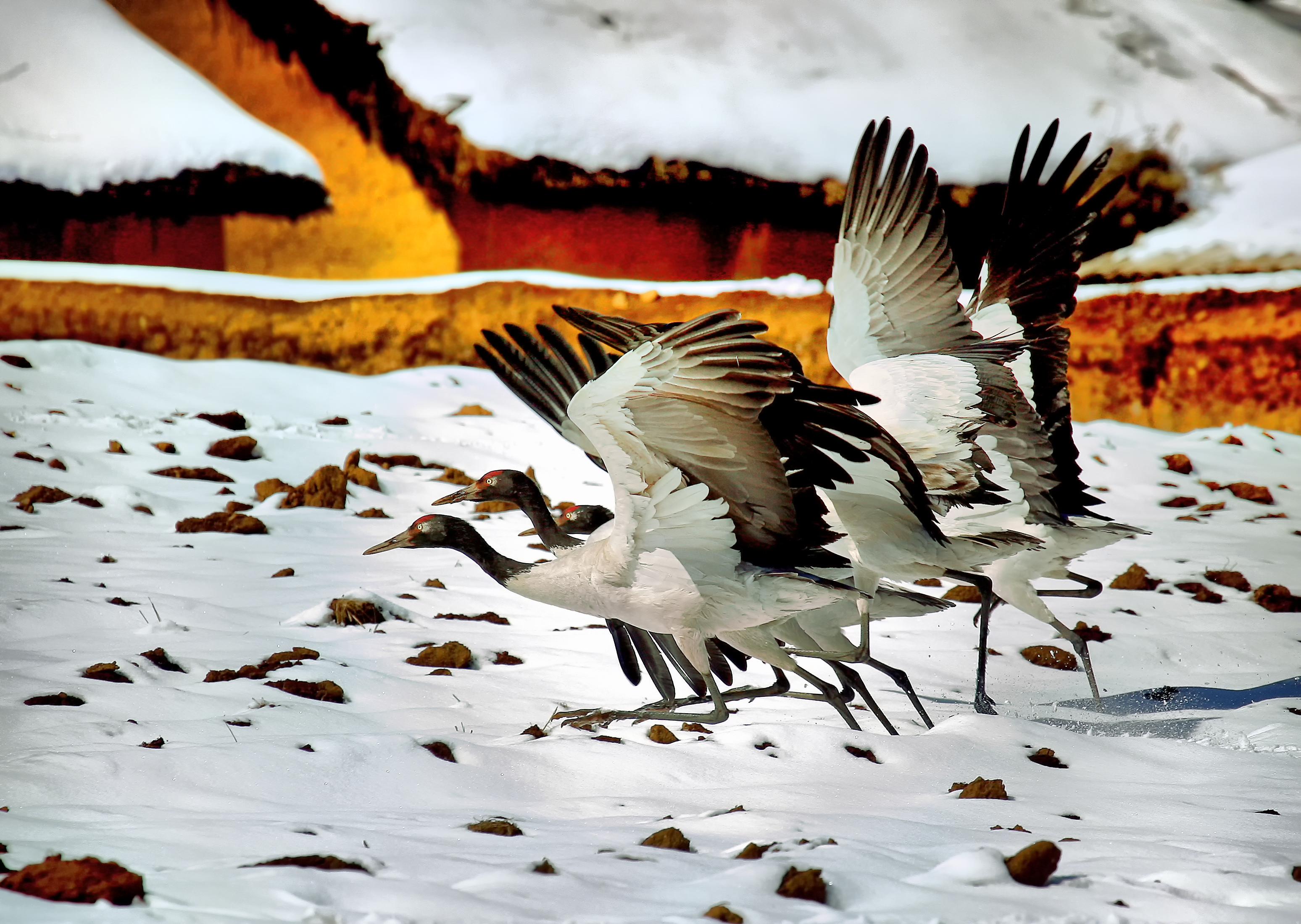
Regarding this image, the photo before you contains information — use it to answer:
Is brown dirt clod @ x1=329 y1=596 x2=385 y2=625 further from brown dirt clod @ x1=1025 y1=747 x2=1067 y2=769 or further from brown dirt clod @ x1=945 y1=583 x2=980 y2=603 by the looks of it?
brown dirt clod @ x1=945 y1=583 x2=980 y2=603

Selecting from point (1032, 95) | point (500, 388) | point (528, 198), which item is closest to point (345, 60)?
point (528, 198)

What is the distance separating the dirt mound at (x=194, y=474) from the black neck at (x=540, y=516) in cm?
370

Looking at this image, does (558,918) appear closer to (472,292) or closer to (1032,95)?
(472,292)

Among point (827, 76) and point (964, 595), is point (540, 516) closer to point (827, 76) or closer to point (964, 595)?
point (964, 595)

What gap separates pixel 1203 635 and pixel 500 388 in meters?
5.77

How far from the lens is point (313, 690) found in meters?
3.66

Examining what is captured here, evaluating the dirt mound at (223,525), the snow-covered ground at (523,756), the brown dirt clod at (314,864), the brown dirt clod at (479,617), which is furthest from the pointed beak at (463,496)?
the dirt mound at (223,525)

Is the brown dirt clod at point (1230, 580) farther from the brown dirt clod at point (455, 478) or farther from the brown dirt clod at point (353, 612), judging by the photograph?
the brown dirt clod at point (353, 612)

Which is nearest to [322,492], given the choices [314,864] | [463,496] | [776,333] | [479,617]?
[479,617]

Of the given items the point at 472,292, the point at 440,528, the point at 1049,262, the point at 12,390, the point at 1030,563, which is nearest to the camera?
the point at 440,528

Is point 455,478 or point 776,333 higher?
point 776,333

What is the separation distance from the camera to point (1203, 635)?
5.52 m

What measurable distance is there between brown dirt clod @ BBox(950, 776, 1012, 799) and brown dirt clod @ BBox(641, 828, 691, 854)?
0.95m

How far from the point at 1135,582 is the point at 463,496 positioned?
4.13 meters
